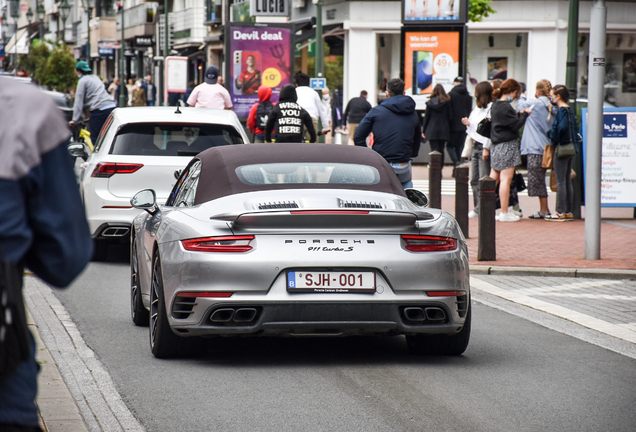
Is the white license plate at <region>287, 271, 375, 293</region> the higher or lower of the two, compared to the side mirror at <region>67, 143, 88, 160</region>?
lower

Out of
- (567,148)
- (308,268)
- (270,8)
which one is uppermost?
(270,8)

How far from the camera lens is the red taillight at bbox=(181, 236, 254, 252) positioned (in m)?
5.77

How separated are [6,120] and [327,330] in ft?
12.4

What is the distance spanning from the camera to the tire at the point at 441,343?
6.39 metres

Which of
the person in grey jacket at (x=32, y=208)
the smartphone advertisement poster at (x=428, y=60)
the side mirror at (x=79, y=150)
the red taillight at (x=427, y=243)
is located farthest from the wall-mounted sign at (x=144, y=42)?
the person in grey jacket at (x=32, y=208)

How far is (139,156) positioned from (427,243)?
523cm

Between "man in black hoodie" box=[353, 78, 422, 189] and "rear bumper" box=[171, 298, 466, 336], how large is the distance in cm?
578

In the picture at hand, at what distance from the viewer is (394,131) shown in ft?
38.2

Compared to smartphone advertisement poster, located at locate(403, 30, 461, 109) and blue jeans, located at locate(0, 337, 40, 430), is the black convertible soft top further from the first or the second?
smartphone advertisement poster, located at locate(403, 30, 461, 109)

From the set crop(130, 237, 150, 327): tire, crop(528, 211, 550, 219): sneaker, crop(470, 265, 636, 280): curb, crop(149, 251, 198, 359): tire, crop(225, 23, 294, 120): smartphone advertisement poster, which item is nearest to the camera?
crop(149, 251, 198, 359): tire

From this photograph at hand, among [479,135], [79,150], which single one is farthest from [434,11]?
[79,150]

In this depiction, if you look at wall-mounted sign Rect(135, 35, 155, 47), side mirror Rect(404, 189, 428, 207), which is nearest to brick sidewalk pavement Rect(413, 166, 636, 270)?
side mirror Rect(404, 189, 428, 207)

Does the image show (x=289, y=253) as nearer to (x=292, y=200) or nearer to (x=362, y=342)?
(x=292, y=200)

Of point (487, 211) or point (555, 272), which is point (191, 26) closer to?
point (487, 211)
